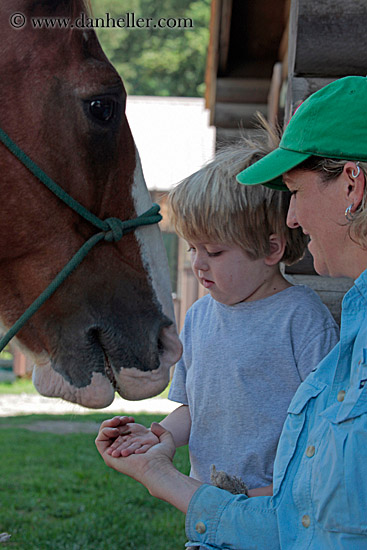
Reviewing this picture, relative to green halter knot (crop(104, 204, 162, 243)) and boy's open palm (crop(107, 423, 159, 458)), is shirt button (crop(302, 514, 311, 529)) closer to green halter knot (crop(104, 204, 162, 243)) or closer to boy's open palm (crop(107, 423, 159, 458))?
boy's open palm (crop(107, 423, 159, 458))

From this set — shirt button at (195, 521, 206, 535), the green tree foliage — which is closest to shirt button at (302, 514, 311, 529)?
shirt button at (195, 521, 206, 535)

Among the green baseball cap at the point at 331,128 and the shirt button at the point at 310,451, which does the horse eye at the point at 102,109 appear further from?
the shirt button at the point at 310,451

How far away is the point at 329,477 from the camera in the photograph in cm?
104

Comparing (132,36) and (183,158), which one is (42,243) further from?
(132,36)

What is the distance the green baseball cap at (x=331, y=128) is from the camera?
43.5 inches

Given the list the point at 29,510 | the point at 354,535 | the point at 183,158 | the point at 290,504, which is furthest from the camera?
the point at 183,158

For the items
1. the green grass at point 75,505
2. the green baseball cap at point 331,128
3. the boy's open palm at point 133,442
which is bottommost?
the green grass at point 75,505

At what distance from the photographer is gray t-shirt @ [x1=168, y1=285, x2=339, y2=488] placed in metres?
1.49

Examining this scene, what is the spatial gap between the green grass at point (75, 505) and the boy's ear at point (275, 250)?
2.14 m

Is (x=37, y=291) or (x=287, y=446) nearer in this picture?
(x=287, y=446)

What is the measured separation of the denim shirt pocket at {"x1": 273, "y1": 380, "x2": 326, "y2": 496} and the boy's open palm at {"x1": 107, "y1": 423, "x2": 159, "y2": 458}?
1.14 ft

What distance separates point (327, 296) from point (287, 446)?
0.96 metres

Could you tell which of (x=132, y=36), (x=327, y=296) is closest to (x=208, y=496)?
(x=327, y=296)

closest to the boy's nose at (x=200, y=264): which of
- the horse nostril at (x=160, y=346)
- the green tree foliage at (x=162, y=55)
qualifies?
the horse nostril at (x=160, y=346)
